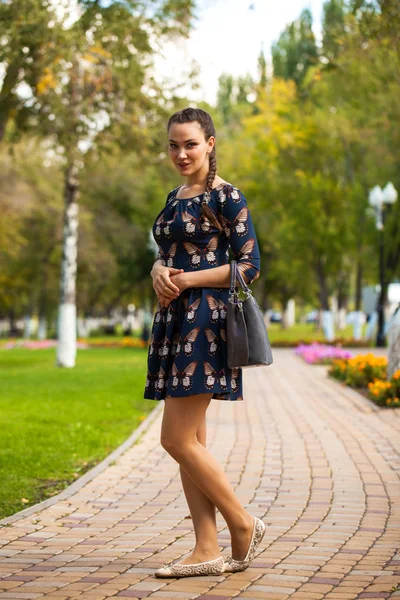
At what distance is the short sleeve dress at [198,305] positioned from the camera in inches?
174

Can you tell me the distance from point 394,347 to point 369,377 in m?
2.17

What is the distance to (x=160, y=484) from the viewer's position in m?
7.46

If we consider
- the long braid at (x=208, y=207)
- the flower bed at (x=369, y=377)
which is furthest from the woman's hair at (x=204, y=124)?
the flower bed at (x=369, y=377)

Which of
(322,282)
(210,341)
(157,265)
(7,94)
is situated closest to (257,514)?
(210,341)

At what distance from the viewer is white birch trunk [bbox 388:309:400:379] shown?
44.6ft

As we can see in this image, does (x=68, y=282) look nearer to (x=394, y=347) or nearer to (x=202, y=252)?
(x=394, y=347)

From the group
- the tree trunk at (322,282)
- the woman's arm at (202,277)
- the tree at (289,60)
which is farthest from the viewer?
the tree at (289,60)

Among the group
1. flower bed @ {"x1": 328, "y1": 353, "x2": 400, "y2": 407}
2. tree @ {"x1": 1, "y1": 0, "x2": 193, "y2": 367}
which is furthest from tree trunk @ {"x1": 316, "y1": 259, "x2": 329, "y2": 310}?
flower bed @ {"x1": 328, "y1": 353, "x2": 400, "y2": 407}

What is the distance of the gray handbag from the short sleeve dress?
95 millimetres

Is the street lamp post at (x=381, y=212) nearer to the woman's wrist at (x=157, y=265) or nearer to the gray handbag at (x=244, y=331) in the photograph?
the woman's wrist at (x=157, y=265)

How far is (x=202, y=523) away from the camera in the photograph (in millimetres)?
4637

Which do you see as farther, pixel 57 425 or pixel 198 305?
pixel 57 425

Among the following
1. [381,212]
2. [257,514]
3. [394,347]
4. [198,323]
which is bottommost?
[257,514]

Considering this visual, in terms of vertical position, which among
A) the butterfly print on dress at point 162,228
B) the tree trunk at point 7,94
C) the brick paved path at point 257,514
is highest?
the tree trunk at point 7,94
